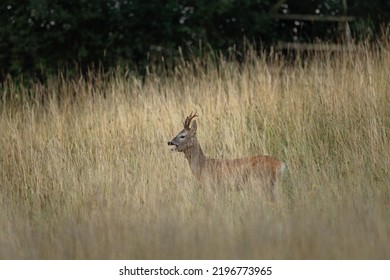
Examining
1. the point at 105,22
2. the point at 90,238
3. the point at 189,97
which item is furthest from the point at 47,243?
the point at 105,22

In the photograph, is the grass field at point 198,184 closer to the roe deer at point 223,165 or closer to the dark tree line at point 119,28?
the roe deer at point 223,165

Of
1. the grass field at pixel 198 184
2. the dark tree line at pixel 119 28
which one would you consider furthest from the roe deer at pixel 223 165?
the dark tree line at pixel 119 28

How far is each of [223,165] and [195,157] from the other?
53 cm

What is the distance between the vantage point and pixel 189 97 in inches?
380

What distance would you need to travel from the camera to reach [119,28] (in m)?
14.8

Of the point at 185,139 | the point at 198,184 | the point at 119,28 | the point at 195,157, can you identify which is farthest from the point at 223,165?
the point at 119,28

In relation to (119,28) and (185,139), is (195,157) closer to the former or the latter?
(185,139)

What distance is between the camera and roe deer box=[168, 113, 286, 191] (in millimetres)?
7203

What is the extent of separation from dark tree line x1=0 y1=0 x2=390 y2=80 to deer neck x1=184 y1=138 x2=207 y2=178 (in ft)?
19.8

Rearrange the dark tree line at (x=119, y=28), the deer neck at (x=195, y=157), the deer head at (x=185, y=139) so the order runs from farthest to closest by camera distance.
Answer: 1. the dark tree line at (x=119, y=28)
2. the deer head at (x=185, y=139)
3. the deer neck at (x=195, y=157)

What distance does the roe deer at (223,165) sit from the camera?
7203 millimetres

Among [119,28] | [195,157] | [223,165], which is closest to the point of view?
[223,165]
